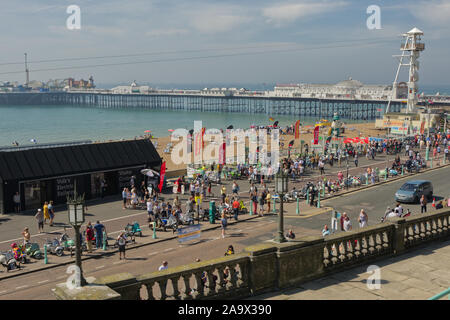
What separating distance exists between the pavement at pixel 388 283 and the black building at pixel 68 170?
18.4 metres

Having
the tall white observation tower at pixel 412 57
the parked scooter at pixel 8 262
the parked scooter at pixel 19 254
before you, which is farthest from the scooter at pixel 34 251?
the tall white observation tower at pixel 412 57

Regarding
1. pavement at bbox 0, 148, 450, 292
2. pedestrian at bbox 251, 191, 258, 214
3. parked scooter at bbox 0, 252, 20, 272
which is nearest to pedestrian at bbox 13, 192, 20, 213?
pavement at bbox 0, 148, 450, 292

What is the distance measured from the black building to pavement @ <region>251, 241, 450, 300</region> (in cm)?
1839

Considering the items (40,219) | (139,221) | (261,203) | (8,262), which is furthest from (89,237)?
(261,203)

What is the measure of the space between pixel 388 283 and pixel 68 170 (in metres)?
22.9

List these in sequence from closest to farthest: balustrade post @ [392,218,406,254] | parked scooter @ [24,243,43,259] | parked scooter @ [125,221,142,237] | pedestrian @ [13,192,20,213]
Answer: balustrade post @ [392,218,406,254], parked scooter @ [24,243,43,259], parked scooter @ [125,221,142,237], pedestrian @ [13,192,20,213]

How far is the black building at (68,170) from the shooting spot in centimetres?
2681

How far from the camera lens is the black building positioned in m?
26.8

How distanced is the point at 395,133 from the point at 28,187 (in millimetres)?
52756

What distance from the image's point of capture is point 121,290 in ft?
25.9

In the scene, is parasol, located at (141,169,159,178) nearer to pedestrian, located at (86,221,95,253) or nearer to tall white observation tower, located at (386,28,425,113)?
pedestrian, located at (86,221,95,253)

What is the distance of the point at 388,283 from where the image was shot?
32.7 feet

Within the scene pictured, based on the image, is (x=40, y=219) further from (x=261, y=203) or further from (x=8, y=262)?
(x=261, y=203)

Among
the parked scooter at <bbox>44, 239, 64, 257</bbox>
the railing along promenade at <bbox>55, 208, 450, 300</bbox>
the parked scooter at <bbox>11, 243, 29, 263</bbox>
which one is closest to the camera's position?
the railing along promenade at <bbox>55, 208, 450, 300</bbox>
